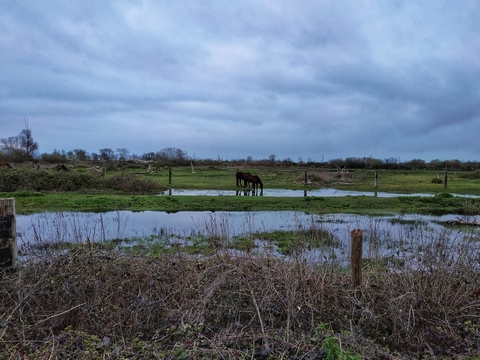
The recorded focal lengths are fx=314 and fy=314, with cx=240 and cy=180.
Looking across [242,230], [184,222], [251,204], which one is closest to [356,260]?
[242,230]

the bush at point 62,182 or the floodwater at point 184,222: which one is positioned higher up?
the bush at point 62,182

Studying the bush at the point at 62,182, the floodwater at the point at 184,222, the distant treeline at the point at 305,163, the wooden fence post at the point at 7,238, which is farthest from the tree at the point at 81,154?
the wooden fence post at the point at 7,238

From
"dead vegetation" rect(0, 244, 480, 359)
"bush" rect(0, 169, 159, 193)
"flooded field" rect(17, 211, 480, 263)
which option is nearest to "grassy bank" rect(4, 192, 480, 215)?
"flooded field" rect(17, 211, 480, 263)

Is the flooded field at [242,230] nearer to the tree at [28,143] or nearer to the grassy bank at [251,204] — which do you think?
the grassy bank at [251,204]

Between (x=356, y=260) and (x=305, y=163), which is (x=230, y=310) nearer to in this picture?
(x=356, y=260)

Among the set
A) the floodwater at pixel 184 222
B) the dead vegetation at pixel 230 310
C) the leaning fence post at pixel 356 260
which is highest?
the leaning fence post at pixel 356 260

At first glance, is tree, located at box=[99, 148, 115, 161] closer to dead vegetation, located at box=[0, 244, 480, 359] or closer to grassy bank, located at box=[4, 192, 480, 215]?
grassy bank, located at box=[4, 192, 480, 215]

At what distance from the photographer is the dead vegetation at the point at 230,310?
12.9 feet

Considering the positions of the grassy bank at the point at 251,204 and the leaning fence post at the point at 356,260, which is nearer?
the leaning fence post at the point at 356,260

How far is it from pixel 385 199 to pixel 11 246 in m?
20.5

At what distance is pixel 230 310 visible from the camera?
471cm

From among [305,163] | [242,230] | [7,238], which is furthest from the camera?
[305,163]

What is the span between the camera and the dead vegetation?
12.9 ft

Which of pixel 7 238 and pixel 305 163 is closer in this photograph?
pixel 7 238
